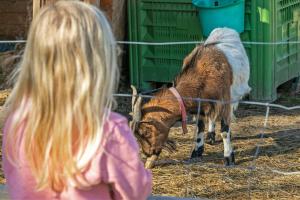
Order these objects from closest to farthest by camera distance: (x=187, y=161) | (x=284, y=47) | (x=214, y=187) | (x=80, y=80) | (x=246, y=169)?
(x=80, y=80)
(x=214, y=187)
(x=246, y=169)
(x=187, y=161)
(x=284, y=47)

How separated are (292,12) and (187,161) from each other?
3.75 meters

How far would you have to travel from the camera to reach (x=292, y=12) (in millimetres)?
9664

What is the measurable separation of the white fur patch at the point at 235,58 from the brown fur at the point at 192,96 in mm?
101

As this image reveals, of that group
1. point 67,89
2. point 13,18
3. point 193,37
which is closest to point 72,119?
point 67,89

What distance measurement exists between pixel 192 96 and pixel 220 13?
2.17 meters

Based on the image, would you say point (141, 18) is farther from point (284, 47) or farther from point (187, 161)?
point (187, 161)

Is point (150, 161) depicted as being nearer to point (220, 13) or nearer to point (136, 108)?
point (136, 108)

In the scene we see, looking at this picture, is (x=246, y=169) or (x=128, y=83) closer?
(x=246, y=169)

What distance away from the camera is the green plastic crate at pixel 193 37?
8828mm

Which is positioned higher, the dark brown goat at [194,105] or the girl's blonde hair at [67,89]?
the girl's blonde hair at [67,89]

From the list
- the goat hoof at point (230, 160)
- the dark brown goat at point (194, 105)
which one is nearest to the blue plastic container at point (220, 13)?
the dark brown goat at point (194, 105)

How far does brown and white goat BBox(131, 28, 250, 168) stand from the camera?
6227 mm

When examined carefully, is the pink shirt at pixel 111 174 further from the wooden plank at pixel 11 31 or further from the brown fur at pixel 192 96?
the wooden plank at pixel 11 31

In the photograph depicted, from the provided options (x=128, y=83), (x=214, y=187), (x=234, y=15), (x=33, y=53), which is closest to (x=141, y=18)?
Result: (x=128, y=83)
